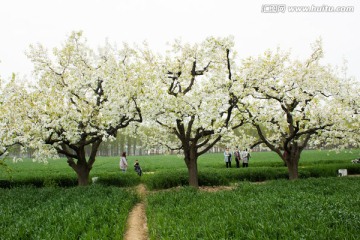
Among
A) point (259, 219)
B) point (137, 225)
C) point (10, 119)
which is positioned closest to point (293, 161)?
point (259, 219)

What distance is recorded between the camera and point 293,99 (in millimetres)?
20297

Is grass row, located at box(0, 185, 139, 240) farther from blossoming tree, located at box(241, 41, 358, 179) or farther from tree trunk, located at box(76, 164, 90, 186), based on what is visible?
blossoming tree, located at box(241, 41, 358, 179)

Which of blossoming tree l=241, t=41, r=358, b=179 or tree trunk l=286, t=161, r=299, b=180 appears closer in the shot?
blossoming tree l=241, t=41, r=358, b=179

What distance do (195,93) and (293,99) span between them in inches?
288

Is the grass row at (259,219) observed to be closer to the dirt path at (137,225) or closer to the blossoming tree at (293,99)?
the dirt path at (137,225)

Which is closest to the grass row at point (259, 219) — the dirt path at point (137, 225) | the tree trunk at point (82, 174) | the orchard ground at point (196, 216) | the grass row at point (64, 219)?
the orchard ground at point (196, 216)

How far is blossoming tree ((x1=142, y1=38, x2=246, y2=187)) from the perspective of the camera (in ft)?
56.9

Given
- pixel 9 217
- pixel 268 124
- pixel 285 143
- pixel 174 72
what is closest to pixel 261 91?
pixel 268 124

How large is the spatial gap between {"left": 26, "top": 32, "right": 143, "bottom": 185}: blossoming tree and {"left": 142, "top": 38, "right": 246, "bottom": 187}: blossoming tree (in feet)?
5.53

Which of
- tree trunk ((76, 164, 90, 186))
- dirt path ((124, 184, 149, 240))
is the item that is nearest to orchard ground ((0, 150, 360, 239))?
dirt path ((124, 184, 149, 240))

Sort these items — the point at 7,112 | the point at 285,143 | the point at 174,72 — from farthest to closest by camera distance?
1. the point at 285,143
2. the point at 174,72
3. the point at 7,112

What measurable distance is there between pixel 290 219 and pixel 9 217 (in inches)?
389

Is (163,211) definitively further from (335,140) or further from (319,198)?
(335,140)

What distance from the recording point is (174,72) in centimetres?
1902
